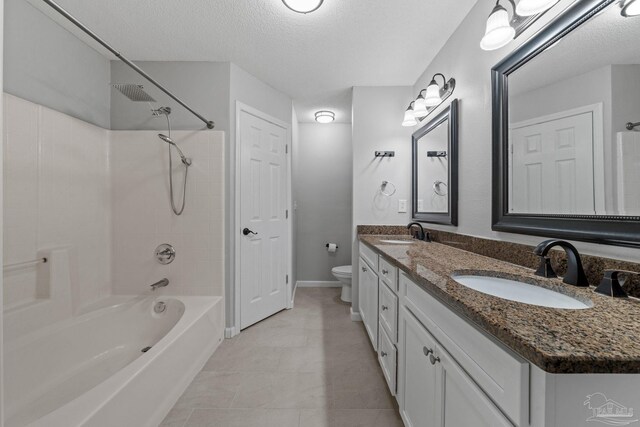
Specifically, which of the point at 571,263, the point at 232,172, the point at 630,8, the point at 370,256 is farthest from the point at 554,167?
the point at 232,172

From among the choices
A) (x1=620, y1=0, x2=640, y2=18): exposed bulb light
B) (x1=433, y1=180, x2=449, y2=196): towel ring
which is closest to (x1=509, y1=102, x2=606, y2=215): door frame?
(x1=620, y1=0, x2=640, y2=18): exposed bulb light

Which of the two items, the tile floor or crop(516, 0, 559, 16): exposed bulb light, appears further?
the tile floor

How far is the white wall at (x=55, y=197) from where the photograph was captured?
146cm

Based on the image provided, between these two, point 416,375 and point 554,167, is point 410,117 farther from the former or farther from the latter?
point 416,375

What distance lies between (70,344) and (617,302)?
262 cm

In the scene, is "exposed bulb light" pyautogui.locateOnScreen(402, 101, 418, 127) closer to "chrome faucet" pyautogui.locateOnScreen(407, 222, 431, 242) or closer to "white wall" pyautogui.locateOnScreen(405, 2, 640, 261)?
"white wall" pyautogui.locateOnScreen(405, 2, 640, 261)

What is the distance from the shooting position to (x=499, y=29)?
1146 millimetres

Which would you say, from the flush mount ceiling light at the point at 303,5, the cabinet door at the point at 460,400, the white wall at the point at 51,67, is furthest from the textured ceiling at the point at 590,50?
the white wall at the point at 51,67

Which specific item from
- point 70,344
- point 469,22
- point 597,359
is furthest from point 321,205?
point 597,359

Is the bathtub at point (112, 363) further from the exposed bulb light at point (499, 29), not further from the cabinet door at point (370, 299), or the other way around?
the exposed bulb light at point (499, 29)

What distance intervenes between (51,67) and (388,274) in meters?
2.61

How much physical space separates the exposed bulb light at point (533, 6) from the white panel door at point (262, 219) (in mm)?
1992

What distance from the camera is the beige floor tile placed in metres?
1.32

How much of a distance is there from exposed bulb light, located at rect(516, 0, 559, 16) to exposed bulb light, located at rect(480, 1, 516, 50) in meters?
0.08
